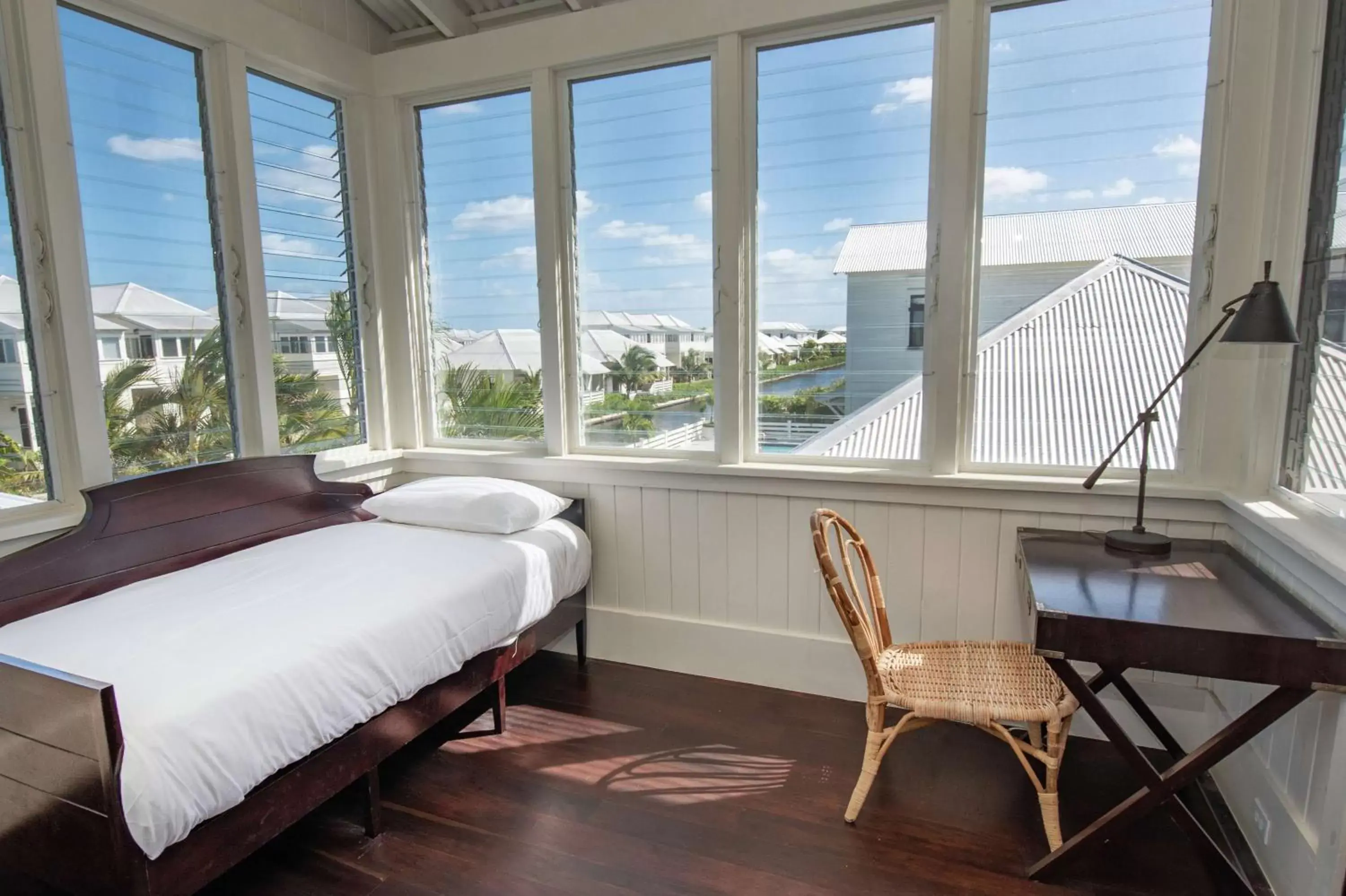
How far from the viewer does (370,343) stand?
3.32 m

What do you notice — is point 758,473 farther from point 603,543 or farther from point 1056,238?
point 1056,238

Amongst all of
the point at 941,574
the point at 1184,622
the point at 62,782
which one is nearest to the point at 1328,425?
the point at 1184,622

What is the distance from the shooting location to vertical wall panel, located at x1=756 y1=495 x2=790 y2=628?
2.76 meters

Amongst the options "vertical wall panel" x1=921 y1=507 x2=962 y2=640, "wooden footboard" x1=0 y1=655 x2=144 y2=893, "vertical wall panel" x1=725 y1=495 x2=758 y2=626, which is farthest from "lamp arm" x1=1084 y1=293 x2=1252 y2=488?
"wooden footboard" x1=0 y1=655 x2=144 y2=893

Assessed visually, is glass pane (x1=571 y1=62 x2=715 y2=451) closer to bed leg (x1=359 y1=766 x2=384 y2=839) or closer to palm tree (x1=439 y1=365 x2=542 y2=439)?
palm tree (x1=439 y1=365 x2=542 y2=439)

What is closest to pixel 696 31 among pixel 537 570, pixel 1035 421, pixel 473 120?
pixel 473 120

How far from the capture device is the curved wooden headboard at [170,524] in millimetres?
1981

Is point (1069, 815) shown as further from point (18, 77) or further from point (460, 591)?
point (18, 77)

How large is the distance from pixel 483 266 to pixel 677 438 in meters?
1.18

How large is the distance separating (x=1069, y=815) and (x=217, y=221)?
3.40 meters

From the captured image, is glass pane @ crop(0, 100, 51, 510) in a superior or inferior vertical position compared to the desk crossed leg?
superior

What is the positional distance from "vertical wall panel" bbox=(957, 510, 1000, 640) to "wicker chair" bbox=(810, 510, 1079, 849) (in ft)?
1.06

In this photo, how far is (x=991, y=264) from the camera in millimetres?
2441

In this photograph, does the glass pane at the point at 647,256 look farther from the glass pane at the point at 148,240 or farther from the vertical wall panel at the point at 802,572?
the glass pane at the point at 148,240
